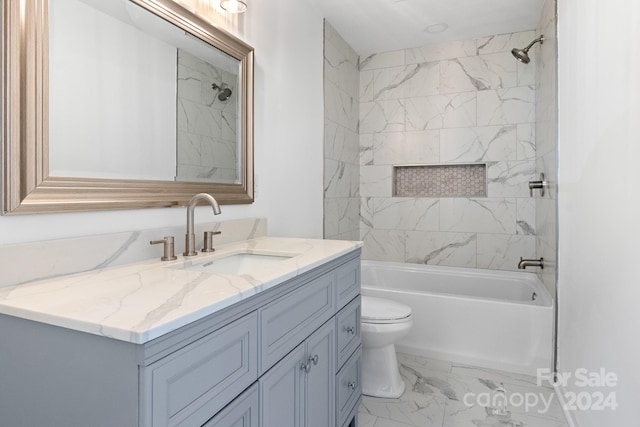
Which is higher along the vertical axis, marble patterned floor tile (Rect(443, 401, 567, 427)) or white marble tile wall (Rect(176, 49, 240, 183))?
white marble tile wall (Rect(176, 49, 240, 183))

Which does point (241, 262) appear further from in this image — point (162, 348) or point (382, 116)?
point (382, 116)

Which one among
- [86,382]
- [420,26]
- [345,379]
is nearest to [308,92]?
[420,26]

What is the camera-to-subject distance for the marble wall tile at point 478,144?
10.0 feet

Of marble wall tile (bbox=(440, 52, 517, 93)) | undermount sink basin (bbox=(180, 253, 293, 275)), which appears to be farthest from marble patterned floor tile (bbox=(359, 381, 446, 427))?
marble wall tile (bbox=(440, 52, 517, 93))

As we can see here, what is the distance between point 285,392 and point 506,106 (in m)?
2.94

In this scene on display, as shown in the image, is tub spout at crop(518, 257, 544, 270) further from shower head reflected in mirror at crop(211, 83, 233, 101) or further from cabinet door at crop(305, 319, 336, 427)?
shower head reflected in mirror at crop(211, 83, 233, 101)

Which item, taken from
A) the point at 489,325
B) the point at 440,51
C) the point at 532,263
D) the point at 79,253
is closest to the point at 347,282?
the point at 79,253

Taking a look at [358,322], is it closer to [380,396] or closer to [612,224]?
[380,396]

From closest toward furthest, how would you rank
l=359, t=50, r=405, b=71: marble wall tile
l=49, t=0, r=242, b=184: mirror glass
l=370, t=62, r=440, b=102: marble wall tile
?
1. l=49, t=0, r=242, b=184: mirror glass
2. l=370, t=62, r=440, b=102: marble wall tile
3. l=359, t=50, r=405, b=71: marble wall tile

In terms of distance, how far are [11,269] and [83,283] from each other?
0.17 meters

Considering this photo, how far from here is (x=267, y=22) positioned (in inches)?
82.7

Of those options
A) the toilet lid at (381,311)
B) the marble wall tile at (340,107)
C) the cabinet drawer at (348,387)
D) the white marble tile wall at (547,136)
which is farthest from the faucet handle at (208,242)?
the white marble tile wall at (547,136)

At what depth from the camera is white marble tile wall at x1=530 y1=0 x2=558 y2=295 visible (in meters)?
2.18

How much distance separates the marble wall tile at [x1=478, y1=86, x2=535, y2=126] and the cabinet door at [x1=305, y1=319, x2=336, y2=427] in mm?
2520
